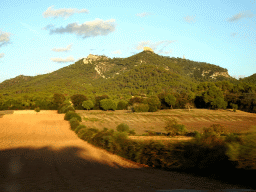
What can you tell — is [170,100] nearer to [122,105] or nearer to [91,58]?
[122,105]

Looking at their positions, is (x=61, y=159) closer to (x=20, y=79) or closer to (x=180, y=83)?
(x=180, y=83)

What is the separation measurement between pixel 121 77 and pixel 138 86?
53.0ft

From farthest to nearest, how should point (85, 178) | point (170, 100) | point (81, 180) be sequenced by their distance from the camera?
point (170, 100) → point (85, 178) → point (81, 180)

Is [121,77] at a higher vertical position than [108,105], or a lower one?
higher

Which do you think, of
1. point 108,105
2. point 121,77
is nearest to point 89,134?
point 108,105

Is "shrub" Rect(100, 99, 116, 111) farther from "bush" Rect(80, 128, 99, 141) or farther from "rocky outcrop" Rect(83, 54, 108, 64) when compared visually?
"rocky outcrop" Rect(83, 54, 108, 64)

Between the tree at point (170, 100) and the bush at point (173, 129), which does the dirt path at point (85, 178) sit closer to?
the bush at point (173, 129)


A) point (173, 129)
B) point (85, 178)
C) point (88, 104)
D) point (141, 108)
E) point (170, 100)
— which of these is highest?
point (170, 100)

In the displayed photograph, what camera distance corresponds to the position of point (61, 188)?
21.6 ft

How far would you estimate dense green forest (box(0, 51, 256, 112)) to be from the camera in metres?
67.2

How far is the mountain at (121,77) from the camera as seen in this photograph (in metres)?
117

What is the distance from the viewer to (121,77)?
136750 mm

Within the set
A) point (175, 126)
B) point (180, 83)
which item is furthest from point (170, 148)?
point (180, 83)

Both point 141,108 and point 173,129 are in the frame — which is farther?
point 141,108
